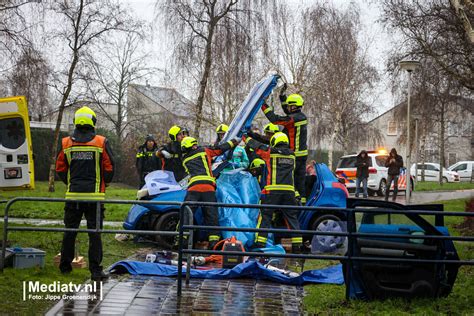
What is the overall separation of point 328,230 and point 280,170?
4.46 ft

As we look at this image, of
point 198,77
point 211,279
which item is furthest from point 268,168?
point 198,77

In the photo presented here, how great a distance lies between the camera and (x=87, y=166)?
8891 mm

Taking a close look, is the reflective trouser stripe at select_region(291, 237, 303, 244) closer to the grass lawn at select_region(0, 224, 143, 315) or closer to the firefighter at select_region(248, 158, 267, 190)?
the firefighter at select_region(248, 158, 267, 190)

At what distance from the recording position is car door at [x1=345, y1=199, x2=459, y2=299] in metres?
7.61

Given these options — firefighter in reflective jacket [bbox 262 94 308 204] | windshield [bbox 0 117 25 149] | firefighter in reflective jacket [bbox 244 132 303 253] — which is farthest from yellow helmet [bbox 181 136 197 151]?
windshield [bbox 0 117 25 149]

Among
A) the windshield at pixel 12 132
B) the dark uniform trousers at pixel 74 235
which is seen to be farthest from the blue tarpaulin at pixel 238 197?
the windshield at pixel 12 132

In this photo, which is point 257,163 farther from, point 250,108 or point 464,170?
point 464,170

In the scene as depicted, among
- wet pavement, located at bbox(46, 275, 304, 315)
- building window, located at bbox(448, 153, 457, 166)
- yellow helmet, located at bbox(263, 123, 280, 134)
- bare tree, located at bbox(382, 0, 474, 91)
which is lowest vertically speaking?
wet pavement, located at bbox(46, 275, 304, 315)

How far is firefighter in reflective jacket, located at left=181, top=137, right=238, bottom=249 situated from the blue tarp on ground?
1.69 meters

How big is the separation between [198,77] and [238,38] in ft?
18.5

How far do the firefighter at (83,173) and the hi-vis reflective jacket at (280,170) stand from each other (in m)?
3.26

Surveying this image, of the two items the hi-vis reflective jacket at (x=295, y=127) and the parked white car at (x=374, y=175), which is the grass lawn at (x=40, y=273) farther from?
the parked white car at (x=374, y=175)

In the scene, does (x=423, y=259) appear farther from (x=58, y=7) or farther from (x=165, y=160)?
(x=58, y=7)

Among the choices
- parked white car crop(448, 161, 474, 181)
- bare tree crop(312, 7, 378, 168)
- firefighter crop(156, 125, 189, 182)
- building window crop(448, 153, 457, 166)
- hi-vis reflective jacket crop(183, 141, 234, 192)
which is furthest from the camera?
building window crop(448, 153, 457, 166)
